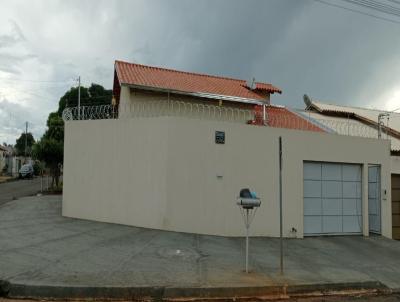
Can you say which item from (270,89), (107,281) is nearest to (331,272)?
(107,281)

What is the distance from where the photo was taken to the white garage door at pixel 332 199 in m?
13.9

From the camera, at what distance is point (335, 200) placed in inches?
566

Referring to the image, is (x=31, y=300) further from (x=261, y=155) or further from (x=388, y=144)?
(x=388, y=144)

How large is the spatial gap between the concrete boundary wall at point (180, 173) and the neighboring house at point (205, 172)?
28mm

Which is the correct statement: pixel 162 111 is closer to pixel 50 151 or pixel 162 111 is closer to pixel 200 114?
pixel 200 114

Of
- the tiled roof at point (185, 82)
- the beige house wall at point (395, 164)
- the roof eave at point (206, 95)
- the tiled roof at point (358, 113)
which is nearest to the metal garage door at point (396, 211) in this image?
the beige house wall at point (395, 164)

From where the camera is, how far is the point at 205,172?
12320 mm

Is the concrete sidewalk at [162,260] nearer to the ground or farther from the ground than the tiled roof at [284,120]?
nearer to the ground

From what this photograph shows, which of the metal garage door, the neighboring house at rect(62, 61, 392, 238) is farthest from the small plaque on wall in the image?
the metal garage door

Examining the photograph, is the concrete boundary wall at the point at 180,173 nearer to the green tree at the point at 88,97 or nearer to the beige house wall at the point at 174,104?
the beige house wall at the point at 174,104

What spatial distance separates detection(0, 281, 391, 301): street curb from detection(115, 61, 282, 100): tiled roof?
30.9 feet

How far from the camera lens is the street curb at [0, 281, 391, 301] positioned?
6.64 meters

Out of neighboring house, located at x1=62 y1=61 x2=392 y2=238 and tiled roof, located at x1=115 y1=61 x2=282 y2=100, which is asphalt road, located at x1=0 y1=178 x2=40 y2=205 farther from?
tiled roof, located at x1=115 y1=61 x2=282 y2=100

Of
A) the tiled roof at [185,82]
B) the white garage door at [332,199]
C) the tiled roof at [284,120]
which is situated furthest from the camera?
the tiled roof at [284,120]
